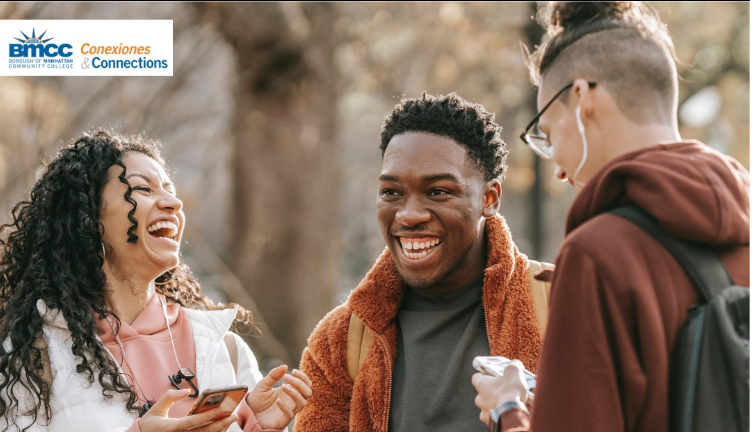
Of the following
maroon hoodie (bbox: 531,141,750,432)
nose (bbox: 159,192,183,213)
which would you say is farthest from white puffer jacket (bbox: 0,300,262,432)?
maroon hoodie (bbox: 531,141,750,432)

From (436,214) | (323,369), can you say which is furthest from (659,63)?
(323,369)

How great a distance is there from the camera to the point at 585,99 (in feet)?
7.86

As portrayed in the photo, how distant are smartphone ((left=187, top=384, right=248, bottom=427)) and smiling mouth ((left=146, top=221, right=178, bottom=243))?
0.87 metres

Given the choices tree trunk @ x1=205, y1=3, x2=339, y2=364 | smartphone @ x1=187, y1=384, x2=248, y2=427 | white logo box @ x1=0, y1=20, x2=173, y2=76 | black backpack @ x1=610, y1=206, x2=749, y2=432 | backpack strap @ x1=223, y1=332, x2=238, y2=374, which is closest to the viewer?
black backpack @ x1=610, y1=206, x2=749, y2=432

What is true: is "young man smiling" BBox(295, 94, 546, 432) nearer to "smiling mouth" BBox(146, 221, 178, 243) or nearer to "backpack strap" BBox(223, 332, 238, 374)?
"backpack strap" BBox(223, 332, 238, 374)

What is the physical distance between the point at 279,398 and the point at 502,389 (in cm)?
123

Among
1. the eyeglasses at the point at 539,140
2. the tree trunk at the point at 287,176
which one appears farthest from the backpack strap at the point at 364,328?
the tree trunk at the point at 287,176

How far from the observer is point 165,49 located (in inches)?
248

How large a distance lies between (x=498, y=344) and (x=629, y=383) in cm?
126

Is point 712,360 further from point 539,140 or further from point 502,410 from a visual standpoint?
point 539,140

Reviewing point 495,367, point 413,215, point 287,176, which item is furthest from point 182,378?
point 287,176

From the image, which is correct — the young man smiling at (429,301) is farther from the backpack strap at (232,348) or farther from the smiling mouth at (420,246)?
the backpack strap at (232,348)

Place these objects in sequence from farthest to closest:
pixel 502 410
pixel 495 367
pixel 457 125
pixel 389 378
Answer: pixel 457 125, pixel 389 378, pixel 495 367, pixel 502 410

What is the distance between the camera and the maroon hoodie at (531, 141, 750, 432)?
207 centimetres
